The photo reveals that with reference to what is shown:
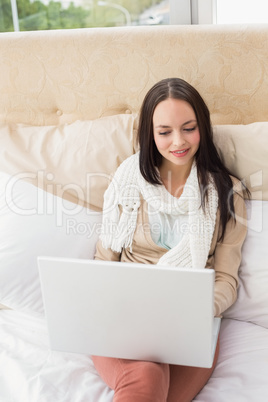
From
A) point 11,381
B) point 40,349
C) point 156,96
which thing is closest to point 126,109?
point 156,96

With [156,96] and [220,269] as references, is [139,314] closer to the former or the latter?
[220,269]

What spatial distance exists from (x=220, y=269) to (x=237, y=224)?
15 cm

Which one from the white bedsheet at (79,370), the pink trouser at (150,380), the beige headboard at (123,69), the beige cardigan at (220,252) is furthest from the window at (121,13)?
the pink trouser at (150,380)

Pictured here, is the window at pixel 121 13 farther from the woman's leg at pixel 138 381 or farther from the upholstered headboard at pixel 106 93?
the woman's leg at pixel 138 381

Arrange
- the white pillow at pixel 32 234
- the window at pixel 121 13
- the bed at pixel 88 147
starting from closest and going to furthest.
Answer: the bed at pixel 88 147
the white pillow at pixel 32 234
the window at pixel 121 13

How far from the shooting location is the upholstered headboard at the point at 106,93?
63.7 inches

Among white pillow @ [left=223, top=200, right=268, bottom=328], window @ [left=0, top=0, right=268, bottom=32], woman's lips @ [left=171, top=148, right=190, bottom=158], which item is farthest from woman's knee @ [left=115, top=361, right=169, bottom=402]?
window @ [left=0, top=0, right=268, bottom=32]

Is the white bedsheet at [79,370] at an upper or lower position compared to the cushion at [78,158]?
lower

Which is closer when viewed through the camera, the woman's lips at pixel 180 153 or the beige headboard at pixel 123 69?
the woman's lips at pixel 180 153

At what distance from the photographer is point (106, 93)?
1762 millimetres

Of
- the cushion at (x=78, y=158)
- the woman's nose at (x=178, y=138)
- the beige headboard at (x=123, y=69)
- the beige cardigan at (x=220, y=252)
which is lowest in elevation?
the beige cardigan at (x=220, y=252)

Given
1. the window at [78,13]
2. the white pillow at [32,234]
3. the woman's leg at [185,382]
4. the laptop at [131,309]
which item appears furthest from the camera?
the window at [78,13]

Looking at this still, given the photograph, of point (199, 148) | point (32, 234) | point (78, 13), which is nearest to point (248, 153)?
point (199, 148)

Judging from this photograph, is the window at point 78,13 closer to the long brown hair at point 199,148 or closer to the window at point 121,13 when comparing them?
the window at point 121,13
